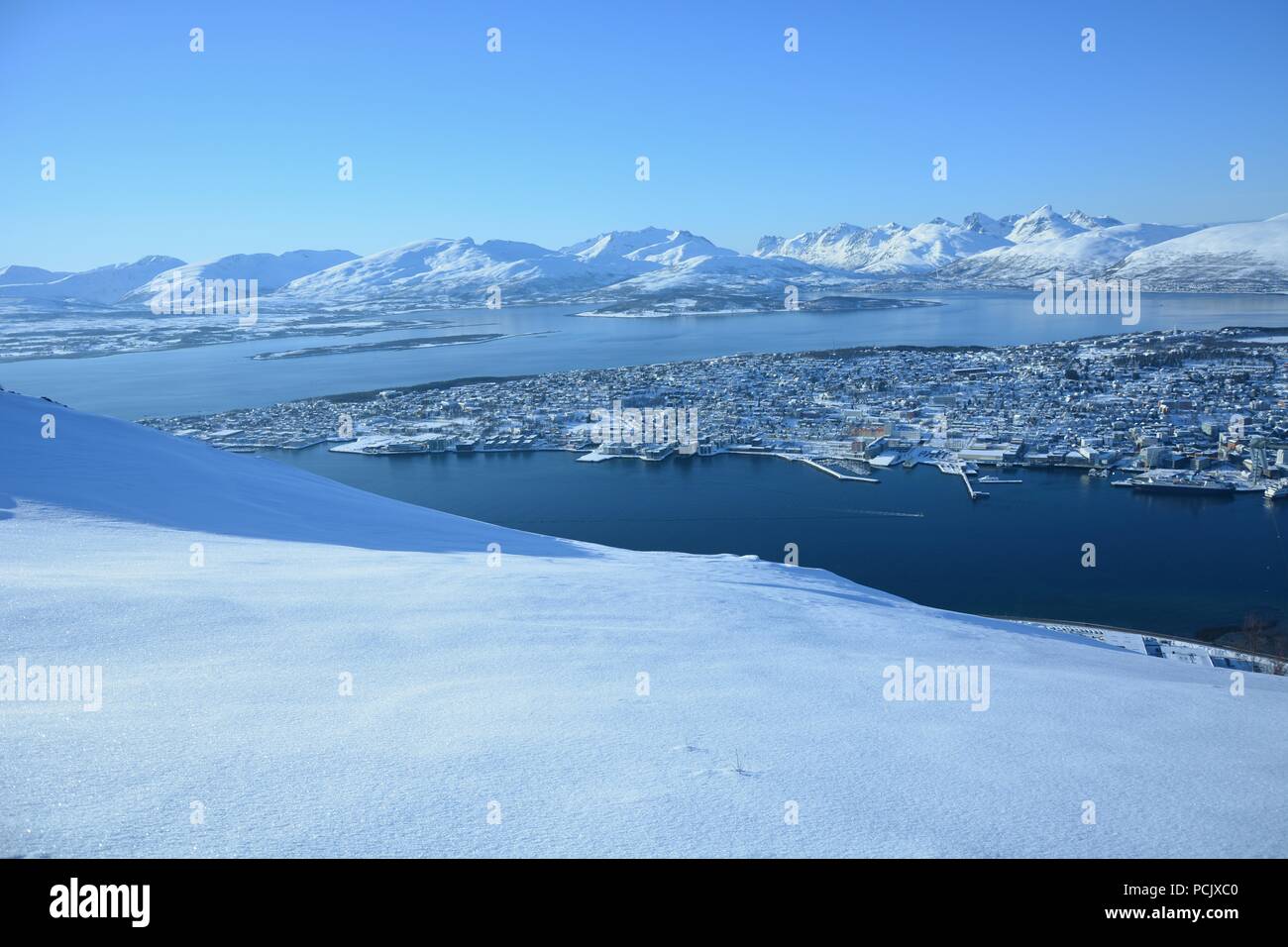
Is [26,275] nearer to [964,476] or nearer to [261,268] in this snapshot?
[261,268]

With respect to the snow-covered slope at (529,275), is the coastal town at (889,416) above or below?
below

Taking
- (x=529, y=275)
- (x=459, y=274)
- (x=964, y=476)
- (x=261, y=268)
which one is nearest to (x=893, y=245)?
(x=529, y=275)

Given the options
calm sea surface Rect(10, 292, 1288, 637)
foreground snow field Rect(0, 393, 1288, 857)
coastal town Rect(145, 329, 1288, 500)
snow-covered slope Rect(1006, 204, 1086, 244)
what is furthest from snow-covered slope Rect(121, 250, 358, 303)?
snow-covered slope Rect(1006, 204, 1086, 244)

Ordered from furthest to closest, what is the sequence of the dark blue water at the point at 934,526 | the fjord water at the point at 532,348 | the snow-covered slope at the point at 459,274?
the snow-covered slope at the point at 459,274
the fjord water at the point at 532,348
the dark blue water at the point at 934,526

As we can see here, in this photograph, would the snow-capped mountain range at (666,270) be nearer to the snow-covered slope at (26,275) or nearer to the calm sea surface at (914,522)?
the snow-covered slope at (26,275)

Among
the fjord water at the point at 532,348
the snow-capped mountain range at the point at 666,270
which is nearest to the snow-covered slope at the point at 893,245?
the snow-capped mountain range at the point at 666,270
